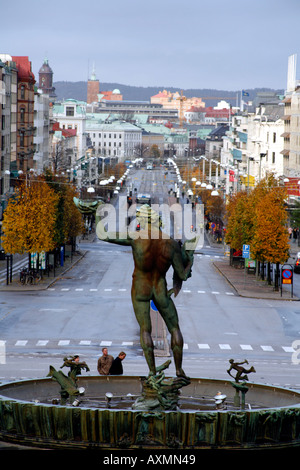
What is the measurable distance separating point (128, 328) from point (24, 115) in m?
90.1

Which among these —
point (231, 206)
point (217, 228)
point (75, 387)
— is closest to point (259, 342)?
point (75, 387)

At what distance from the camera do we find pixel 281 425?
19828 mm

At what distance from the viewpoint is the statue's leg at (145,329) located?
20.6m

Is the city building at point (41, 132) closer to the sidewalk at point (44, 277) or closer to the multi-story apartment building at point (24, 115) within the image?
the multi-story apartment building at point (24, 115)

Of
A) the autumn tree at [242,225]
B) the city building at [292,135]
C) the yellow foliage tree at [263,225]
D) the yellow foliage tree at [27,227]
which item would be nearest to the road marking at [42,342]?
the yellow foliage tree at [27,227]

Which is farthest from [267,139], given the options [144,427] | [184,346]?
[144,427]

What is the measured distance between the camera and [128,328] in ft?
148

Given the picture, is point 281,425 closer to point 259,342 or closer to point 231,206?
point 259,342

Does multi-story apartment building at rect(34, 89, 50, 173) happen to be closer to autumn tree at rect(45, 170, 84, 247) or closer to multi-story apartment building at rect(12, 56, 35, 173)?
multi-story apartment building at rect(12, 56, 35, 173)

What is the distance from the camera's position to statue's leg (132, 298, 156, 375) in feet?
67.7

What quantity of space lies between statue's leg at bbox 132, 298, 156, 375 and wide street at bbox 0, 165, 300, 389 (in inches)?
499

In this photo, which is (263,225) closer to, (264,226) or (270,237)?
(264,226)

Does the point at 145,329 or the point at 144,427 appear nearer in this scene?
the point at 144,427

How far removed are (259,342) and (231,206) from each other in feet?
155
